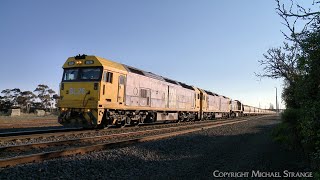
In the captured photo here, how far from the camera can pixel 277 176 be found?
25.5 feet

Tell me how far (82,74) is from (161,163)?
9.78 m

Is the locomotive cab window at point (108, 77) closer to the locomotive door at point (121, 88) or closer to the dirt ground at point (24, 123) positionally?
the locomotive door at point (121, 88)

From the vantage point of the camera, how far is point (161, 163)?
29.7 feet

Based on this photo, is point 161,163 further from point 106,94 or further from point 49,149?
point 106,94

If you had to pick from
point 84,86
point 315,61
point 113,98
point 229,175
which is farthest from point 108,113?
point 315,61

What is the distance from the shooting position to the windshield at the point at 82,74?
16.8 metres

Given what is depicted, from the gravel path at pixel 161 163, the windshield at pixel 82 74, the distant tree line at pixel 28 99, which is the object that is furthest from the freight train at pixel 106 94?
the distant tree line at pixel 28 99

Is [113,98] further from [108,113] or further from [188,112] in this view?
[188,112]

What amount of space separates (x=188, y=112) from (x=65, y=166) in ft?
82.2

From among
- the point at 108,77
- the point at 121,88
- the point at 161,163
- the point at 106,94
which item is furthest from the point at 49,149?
the point at 121,88

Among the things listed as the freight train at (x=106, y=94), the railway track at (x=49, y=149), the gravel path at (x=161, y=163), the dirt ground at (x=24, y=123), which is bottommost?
the gravel path at (x=161, y=163)

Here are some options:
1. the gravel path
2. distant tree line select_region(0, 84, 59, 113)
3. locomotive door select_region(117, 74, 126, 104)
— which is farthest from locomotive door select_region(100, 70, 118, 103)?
distant tree line select_region(0, 84, 59, 113)

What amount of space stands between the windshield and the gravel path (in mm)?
6368

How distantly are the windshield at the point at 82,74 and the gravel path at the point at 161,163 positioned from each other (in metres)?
6.37
